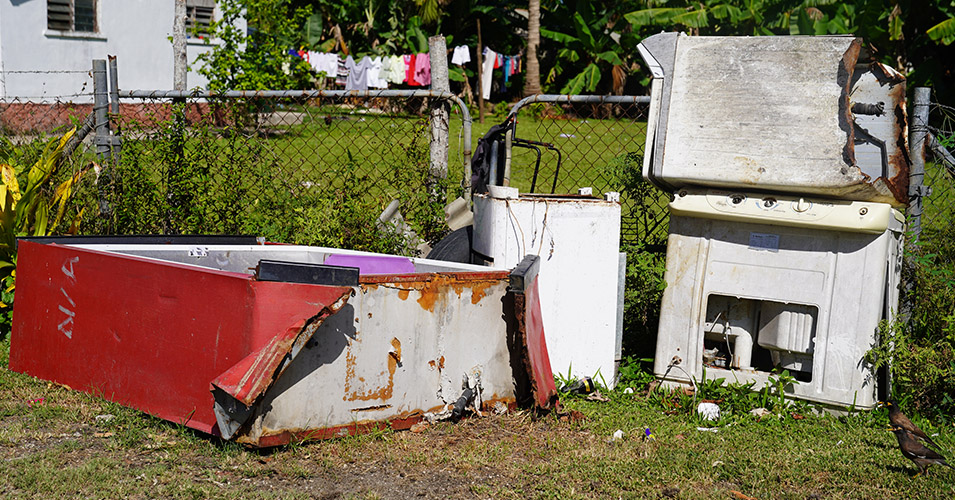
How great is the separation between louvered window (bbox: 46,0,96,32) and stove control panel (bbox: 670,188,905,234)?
15.7 m

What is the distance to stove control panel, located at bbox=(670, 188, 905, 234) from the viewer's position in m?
3.71

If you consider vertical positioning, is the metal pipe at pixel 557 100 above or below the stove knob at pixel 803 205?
above

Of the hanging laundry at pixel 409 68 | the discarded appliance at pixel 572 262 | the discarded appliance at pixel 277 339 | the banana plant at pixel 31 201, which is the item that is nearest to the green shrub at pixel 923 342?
the discarded appliance at pixel 572 262

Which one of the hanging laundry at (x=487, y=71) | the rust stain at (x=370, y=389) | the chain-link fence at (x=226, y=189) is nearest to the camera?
the rust stain at (x=370, y=389)

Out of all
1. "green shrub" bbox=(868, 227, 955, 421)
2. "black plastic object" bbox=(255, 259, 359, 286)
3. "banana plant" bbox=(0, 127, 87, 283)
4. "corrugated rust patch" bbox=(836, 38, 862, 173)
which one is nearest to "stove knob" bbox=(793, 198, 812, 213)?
"corrugated rust patch" bbox=(836, 38, 862, 173)

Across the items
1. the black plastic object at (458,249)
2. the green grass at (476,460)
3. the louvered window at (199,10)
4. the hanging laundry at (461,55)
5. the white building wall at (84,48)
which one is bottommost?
the green grass at (476,460)

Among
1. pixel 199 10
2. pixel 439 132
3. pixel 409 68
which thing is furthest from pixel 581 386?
pixel 409 68

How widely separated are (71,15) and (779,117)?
1619cm

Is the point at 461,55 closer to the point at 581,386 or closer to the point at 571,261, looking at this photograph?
the point at 571,261

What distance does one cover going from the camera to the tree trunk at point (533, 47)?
21.9 m

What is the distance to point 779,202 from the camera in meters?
3.85

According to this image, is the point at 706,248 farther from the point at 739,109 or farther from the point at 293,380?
the point at 293,380

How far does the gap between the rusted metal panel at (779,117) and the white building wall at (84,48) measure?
12.8 metres

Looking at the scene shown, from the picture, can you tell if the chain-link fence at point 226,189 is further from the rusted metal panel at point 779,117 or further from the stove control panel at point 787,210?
the stove control panel at point 787,210
